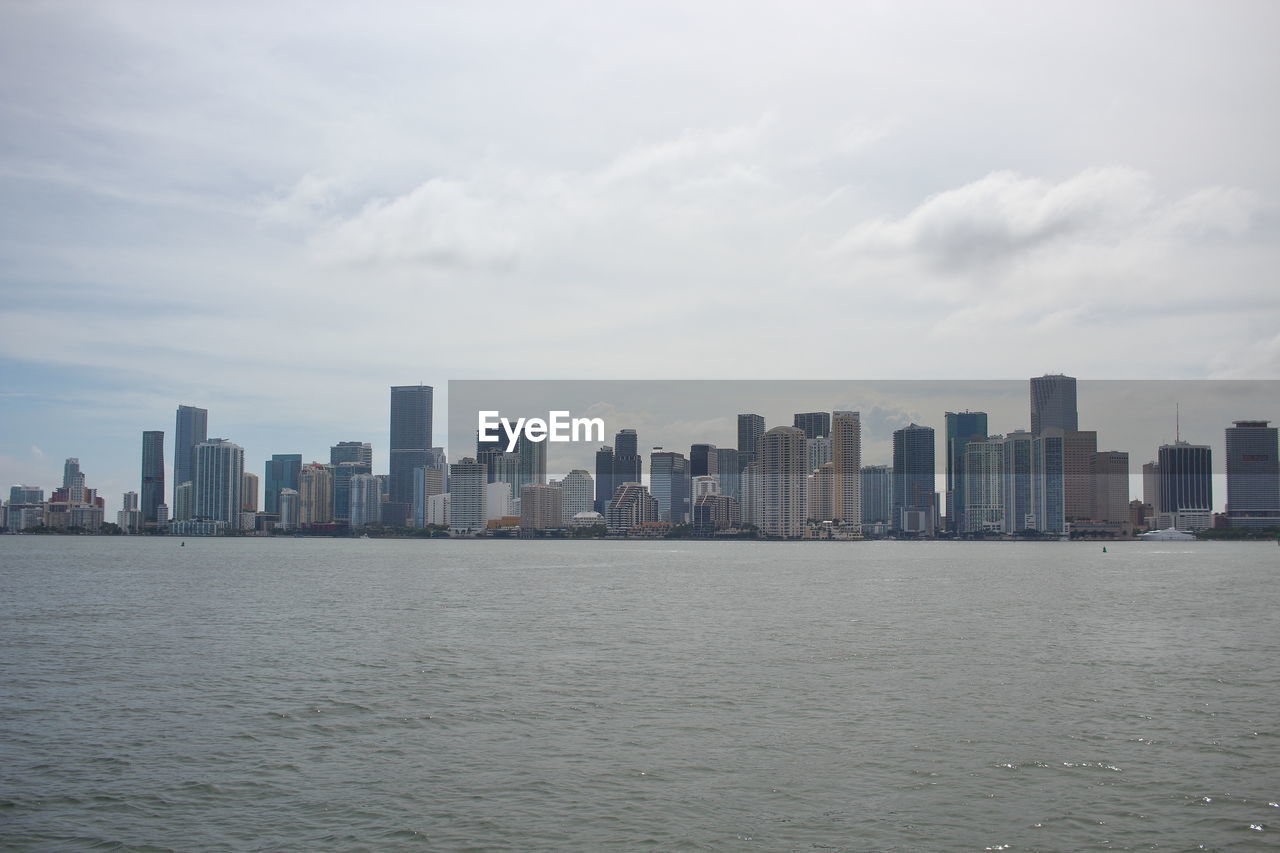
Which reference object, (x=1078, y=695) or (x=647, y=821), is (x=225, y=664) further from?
(x=1078, y=695)

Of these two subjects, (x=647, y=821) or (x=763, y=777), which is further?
(x=763, y=777)

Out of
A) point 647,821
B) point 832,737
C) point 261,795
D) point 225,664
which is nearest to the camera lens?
point 647,821

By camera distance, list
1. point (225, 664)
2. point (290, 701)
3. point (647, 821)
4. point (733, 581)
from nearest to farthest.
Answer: point (647, 821), point (290, 701), point (225, 664), point (733, 581)

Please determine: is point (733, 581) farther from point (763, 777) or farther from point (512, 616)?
point (763, 777)

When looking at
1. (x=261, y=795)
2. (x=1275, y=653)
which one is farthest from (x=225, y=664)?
(x=1275, y=653)

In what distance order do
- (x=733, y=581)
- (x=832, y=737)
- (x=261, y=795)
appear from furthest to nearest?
(x=733, y=581) → (x=832, y=737) → (x=261, y=795)

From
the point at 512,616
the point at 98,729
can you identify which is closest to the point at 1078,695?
the point at 98,729
